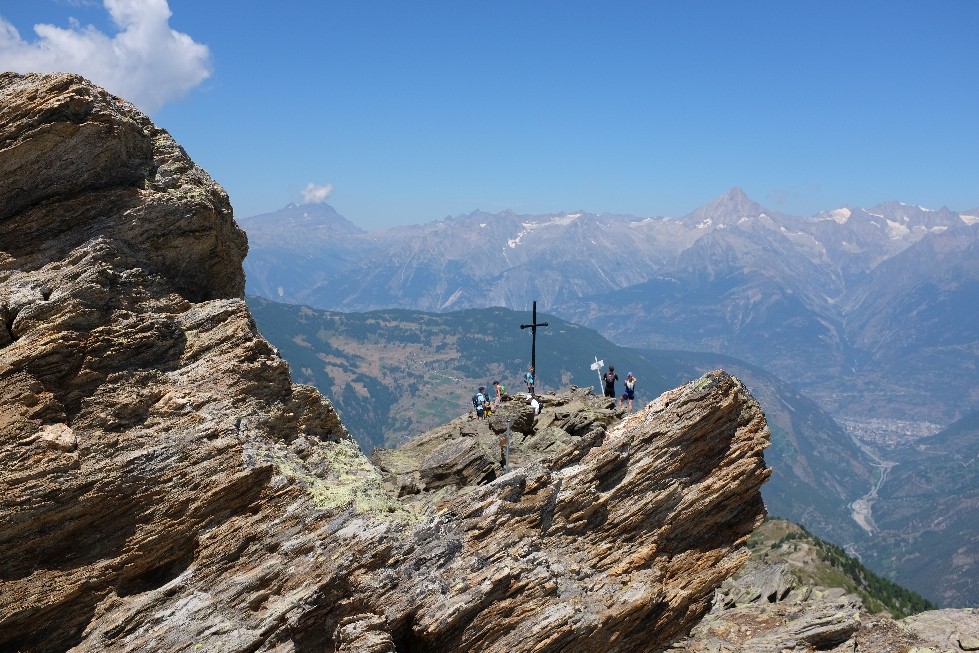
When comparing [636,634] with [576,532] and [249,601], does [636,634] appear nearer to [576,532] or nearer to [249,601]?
[576,532]

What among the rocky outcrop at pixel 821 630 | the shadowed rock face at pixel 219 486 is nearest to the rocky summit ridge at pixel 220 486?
the shadowed rock face at pixel 219 486

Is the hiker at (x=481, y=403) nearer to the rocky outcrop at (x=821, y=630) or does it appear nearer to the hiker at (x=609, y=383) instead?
the hiker at (x=609, y=383)

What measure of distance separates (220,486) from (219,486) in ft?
0.13

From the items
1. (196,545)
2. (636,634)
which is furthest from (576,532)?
(196,545)

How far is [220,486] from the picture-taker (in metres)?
25.8

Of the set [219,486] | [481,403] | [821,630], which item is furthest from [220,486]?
[821,630]

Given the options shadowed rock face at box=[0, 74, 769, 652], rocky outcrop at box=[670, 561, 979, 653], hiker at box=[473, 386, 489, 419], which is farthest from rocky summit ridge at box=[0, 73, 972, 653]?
hiker at box=[473, 386, 489, 419]

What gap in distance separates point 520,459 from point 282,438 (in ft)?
43.8

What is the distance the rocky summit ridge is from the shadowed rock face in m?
0.09

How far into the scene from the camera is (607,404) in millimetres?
44812

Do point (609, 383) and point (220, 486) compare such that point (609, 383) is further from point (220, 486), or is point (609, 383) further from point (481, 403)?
point (220, 486)

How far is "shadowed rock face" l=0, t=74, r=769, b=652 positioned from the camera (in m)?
23.7

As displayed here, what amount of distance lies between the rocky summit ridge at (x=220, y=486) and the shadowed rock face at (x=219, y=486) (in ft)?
0.28

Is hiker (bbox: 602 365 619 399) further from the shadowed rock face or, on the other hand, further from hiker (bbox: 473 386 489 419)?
the shadowed rock face
